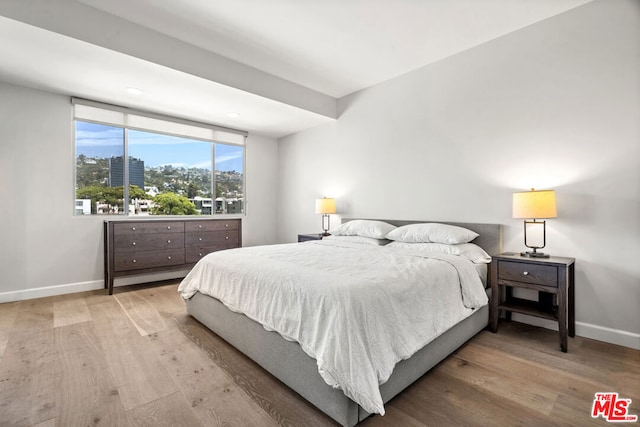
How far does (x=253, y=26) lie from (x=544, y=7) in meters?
2.46

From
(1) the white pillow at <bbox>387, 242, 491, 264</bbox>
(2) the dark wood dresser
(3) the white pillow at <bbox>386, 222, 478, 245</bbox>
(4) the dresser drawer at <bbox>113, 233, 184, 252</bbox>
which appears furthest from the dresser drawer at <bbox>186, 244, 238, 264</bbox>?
(1) the white pillow at <bbox>387, 242, 491, 264</bbox>

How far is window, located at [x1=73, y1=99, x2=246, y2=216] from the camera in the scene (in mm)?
3789

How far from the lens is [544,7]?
8.15 ft

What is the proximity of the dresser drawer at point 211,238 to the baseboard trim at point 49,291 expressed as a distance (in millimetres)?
1172

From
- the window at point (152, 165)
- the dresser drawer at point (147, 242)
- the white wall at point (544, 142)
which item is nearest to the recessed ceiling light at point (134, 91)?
the window at point (152, 165)

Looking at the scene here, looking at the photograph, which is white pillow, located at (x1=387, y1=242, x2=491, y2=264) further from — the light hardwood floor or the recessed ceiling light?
the recessed ceiling light

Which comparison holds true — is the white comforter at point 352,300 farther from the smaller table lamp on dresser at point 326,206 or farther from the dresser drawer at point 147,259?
the smaller table lamp on dresser at point 326,206

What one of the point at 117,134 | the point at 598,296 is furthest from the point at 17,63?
the point at 598,296

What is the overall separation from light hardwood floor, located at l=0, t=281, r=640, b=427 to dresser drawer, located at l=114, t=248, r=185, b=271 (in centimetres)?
100

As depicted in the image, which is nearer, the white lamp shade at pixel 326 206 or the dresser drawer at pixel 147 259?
the dresser drawer at pixel 147 259

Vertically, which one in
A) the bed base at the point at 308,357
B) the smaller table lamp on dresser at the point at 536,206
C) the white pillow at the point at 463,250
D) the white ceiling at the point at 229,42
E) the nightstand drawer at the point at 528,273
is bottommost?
the bed base at the point at 308,357

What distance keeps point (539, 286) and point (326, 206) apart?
2689 mm

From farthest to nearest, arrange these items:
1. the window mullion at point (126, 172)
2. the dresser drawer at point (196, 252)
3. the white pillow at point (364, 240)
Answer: the dresser drawer at point (196, 252)
the window mullion at point (126, 172)
the white pillow at point (364, 240)

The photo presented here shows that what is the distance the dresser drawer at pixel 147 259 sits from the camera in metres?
3.58
